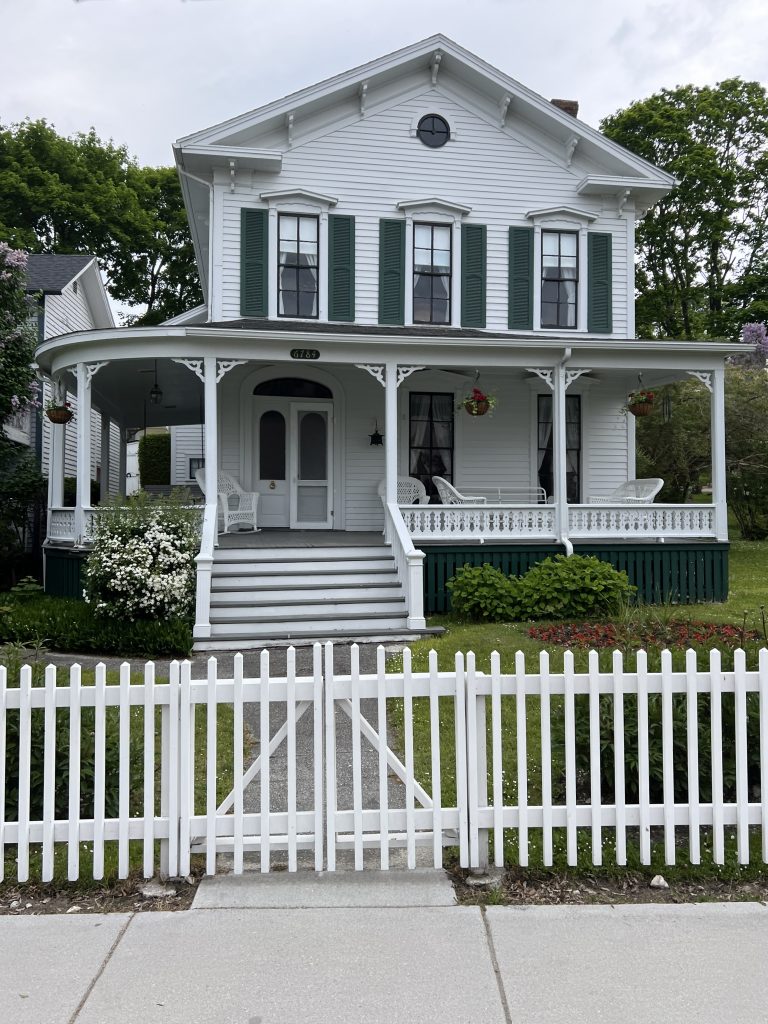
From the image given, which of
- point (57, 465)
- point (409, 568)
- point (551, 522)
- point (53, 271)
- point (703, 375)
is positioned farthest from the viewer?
point (53, 271)

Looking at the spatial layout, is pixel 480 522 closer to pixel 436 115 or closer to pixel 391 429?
pixel 391 429

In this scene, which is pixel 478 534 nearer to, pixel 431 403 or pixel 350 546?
pixel 350 546

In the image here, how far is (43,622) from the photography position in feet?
30.7

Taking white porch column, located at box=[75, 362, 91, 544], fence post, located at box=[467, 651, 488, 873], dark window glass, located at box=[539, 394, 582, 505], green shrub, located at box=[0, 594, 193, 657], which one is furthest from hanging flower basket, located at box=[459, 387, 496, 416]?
fence post, located at box=[467, 651, 488, 873]

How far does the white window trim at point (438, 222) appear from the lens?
537 inches

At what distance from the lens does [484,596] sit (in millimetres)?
10391

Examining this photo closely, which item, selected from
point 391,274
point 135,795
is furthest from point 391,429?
point 135,795

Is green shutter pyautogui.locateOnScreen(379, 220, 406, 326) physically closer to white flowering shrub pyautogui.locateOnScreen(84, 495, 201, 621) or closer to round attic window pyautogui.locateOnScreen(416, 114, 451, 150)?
round attic window pyautogui.locateOnScreen(416, 114, 451, 150)

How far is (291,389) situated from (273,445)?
1.03 meters

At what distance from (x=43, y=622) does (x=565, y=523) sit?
7313mm

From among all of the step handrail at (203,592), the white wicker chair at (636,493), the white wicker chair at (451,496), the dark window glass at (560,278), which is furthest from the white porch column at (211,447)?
the dark window glass at (560,278)

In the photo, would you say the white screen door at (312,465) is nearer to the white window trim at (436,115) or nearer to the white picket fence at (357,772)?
the white window trim at (436,115)

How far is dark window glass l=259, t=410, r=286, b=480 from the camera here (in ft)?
45.2

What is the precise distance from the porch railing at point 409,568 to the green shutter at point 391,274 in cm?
416
